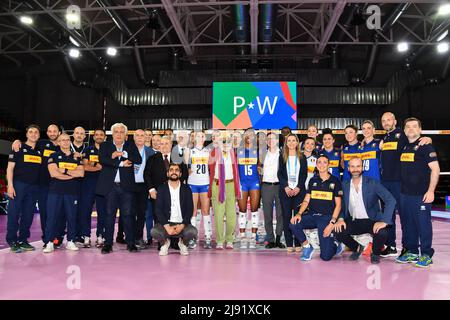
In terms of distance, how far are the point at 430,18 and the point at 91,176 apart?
12196mm

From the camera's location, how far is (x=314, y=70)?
14391 mm

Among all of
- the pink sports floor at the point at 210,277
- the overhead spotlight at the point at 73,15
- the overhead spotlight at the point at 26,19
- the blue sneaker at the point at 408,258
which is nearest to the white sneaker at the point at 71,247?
the pink sports floor at the point at 210,277

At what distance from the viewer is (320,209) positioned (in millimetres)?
4340

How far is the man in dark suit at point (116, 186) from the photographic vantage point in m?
4.61

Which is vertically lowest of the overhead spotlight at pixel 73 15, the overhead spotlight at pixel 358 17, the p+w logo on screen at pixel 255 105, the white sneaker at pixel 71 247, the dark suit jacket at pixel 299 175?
the white sneaker at pixel 71 247

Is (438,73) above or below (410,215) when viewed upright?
above

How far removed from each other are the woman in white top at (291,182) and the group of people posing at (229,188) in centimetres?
1

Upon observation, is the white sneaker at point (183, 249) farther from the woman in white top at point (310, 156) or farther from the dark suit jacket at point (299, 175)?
the woman in white top at point (310, 156)

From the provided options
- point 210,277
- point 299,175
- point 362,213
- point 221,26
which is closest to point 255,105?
point 221,26

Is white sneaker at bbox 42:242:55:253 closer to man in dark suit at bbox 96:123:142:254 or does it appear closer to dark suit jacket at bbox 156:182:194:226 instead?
man in dark suit at bbox 96:123:142:254

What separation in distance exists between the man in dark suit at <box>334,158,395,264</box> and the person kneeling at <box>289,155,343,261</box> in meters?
0.14

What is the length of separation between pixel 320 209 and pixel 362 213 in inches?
20.2

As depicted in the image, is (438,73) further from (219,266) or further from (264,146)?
(219,266)
